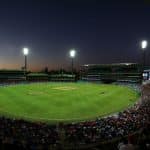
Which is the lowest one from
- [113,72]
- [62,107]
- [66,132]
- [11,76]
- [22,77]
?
[66,132]

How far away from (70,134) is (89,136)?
0.96 m

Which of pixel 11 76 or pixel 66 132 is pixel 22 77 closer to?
pixel 11 76

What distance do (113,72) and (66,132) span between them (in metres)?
34.8

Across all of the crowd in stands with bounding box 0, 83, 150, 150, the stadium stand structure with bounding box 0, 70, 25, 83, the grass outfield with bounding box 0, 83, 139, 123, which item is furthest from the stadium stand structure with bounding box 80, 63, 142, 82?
the crowd in stands with bounding box 0, 83, 150, 150

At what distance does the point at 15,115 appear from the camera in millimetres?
18250

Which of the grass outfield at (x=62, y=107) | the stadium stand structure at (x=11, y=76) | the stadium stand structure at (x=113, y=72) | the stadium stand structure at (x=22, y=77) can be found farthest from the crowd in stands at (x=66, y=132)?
the stadium stand structure at (x=22, y=77)

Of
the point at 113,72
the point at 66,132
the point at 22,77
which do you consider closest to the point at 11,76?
the point at 22,77

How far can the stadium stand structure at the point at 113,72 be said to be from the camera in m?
44.2

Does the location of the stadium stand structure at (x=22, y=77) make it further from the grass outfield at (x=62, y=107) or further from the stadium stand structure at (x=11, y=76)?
the grass outfield at (x=62, y=107)

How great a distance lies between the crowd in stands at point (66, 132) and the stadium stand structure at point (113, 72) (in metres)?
26.8

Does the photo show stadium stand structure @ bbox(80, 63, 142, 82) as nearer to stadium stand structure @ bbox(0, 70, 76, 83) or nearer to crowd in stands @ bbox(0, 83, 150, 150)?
stadium stand structure @ bbox(0, 70, 76, 83)

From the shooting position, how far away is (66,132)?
559 inches

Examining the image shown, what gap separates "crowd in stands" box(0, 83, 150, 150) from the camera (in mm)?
13514

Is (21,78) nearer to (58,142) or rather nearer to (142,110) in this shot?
(142,110)
